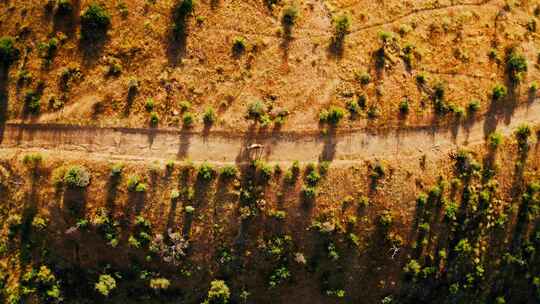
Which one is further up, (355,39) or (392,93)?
(355,39)

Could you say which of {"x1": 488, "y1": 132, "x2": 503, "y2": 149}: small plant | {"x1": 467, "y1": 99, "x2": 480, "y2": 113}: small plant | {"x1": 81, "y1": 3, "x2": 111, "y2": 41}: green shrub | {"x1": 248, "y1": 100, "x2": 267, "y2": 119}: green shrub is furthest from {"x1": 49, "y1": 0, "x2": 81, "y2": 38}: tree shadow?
{"x1": 488, "y1": 132, "x2": 503, "y2": 149}: small plant

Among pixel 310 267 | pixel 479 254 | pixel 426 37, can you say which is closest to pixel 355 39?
pixel 426 37

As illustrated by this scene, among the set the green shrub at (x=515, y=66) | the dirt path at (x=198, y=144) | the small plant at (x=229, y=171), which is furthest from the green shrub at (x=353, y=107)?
the green shrub at (x=515, y=66)

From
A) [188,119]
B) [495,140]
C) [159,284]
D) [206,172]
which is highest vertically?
[495,140]

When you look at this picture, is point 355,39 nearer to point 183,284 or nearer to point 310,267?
point 310,267

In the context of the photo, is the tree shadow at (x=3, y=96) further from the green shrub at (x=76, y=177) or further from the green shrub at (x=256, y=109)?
the green shrub at (x=256, y=109)

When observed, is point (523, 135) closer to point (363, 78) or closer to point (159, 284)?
point (363, 78)

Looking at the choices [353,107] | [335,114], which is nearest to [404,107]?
[353,107]

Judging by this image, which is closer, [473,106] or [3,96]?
[3,96]
